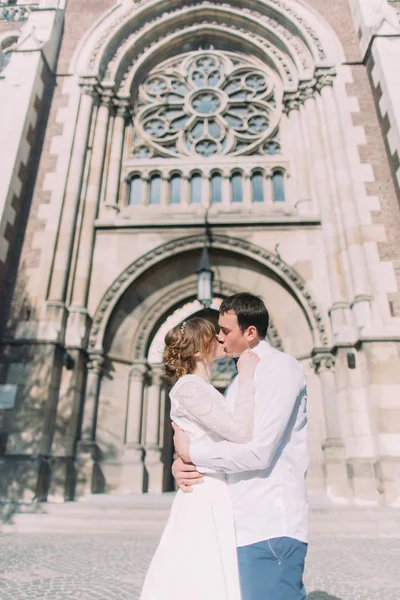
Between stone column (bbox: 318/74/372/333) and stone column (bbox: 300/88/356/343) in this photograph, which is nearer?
stone column (bbox: 318/74/372/333)

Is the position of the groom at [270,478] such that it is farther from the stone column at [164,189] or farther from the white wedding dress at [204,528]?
the stone column at [164,189]

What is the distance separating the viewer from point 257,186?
38.5 ft

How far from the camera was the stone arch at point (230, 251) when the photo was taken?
30.4 ft

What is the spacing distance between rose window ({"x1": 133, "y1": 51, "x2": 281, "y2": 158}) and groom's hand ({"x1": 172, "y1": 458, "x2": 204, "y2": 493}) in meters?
11.4

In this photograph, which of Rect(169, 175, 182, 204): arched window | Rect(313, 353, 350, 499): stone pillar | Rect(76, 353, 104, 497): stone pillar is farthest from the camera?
Rect(169, 175, 182, 204): arched window

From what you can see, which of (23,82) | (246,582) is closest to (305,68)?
(23,82)

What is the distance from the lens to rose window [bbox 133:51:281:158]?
40.4ft

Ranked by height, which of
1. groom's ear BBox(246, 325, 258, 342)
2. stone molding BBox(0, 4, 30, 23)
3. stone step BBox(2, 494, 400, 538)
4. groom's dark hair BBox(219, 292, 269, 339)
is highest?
stone molding BBox(0, 4, 30, 23)

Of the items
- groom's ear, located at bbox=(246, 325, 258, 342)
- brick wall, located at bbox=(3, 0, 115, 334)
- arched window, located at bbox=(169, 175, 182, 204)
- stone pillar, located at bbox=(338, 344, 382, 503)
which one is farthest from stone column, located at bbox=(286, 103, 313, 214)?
groom's ear, located at bbox=(246, 325, 258, 342)

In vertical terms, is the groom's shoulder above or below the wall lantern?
below

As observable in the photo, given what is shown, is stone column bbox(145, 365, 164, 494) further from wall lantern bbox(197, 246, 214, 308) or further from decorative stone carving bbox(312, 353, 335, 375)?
decorative stone carving bbox(312, 353, 335, 375)

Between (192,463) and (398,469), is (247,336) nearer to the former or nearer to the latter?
(192,463)

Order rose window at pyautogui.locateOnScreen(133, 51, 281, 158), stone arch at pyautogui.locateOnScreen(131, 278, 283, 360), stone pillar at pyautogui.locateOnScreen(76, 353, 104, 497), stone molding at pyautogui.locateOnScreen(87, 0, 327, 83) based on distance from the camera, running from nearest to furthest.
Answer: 1. stone pillar at pyautogui.locateOnScreen(76, 353, 104, 497)
2. stone arch at pyautogui.locateOnScreen(131, 278, 283, 360)
3. stone molding at pyautogui.locateOnScreen(87, 0, 327, 83)
4. rose window at pyautogui.locateOnScreen(133, 51, 281, 158)

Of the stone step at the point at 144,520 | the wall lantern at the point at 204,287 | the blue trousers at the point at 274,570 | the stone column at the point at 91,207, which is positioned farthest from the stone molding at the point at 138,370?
the blue trousers at the point at 274,570
